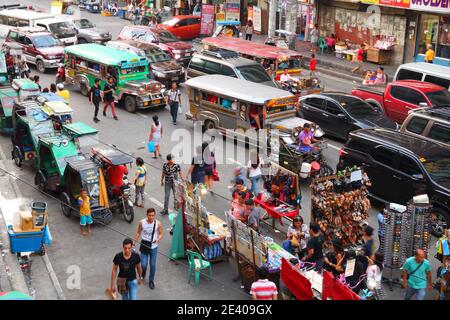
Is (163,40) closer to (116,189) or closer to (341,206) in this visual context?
(116,189)

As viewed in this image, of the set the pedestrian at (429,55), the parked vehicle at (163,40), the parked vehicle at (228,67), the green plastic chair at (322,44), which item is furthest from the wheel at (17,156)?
the green plastic chair at (322,44)

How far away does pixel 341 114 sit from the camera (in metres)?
21.6

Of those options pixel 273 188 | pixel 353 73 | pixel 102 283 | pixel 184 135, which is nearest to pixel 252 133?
pixel 184 135

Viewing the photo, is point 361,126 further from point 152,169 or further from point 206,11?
point 206,11

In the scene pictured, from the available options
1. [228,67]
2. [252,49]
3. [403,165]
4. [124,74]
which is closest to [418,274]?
[403,165]

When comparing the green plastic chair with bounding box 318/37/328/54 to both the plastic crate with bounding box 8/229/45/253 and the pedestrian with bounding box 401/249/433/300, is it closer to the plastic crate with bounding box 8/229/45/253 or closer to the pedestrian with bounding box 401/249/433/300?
the plastic crate with bounding box 8/229/45/253

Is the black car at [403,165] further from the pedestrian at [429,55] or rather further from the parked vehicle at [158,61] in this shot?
the pedestrian at [429,55]

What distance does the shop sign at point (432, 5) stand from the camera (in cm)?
2945

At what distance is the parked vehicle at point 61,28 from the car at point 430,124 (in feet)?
68.7

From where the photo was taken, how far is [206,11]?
4156cm

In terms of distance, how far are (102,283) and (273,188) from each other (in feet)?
15.5

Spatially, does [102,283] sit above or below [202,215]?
below

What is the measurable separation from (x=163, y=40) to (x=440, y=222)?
20.9 m

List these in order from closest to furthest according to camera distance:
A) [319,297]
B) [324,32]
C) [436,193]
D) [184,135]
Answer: [319,297] → [436,193] → [184,135] → [324,32]
